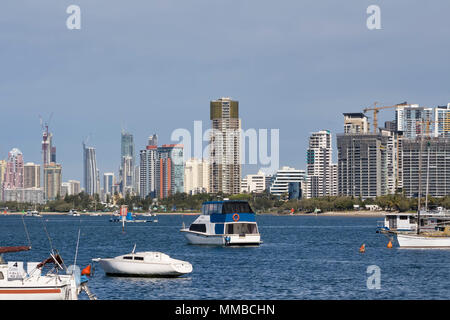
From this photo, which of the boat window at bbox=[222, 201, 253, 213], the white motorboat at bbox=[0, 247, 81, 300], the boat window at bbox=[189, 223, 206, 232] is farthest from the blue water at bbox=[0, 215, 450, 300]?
the white motorboat at bbox=[0, 247, 81, 300]

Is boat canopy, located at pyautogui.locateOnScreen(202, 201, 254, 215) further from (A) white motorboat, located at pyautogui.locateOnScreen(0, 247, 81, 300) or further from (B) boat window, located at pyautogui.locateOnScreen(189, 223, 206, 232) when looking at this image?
(A) white motorboat, located at pyautogui.locateOnScreen(0, 247, 81, 300)

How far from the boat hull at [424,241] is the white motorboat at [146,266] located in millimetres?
48366

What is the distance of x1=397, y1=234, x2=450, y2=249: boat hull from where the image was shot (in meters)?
101

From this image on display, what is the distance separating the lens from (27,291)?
134ft

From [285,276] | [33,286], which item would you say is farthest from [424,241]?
[33,286]

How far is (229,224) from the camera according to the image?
107 metres

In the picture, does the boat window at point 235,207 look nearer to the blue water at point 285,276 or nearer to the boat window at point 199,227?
the blue water at point 285,276

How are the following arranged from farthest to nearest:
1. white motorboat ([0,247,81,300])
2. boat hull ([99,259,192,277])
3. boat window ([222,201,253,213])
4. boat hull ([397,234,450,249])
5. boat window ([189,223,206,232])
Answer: boat window ([189,223,206,232])
boat window ([222,201,253,213])
boat hull ([397,234,450,249])
boat hull ([99,259,192,277])
white motorboat ([0,247,81,300])

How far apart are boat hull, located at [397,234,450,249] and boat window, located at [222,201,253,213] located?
884 inches

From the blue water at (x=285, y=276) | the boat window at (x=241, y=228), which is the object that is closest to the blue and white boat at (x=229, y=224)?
the boat window at (x=241, y=228)

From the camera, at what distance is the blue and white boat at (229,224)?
105812 millimetres
